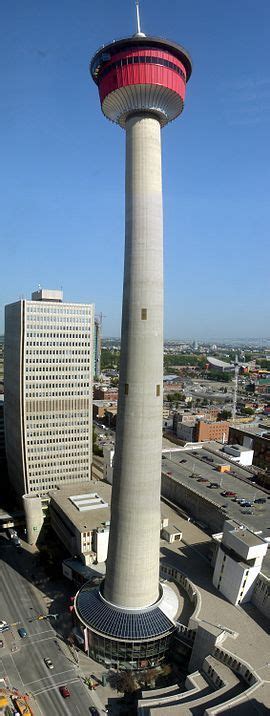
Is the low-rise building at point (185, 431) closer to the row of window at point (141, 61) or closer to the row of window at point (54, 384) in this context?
the row of window at point (54, 384)

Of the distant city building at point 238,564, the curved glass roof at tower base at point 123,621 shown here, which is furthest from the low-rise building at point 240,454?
the curved glass roof at tower base at point 123,621

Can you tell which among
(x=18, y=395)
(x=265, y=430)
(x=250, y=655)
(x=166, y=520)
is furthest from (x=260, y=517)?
(x=265, y=430)

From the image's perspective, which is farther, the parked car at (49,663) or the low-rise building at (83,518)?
the low-rise building at (83,518)

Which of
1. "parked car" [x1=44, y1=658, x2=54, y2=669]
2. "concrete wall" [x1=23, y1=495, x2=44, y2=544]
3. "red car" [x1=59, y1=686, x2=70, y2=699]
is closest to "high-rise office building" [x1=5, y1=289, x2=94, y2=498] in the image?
"concrete wall" [x1=23, y1=495, x2=44, y2=544]

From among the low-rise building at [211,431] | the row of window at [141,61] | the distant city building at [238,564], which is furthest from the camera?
the low-rise building at [211,431]

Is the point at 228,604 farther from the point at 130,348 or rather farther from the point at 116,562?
the point at 130,348

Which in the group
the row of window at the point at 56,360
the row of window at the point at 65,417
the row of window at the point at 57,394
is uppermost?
the row of window at the point at 56,360

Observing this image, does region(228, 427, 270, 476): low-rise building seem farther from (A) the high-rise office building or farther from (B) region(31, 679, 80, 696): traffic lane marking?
(B) region(31, 679, 80, 696): traffic lane marking

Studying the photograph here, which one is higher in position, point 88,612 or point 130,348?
point 130,348
